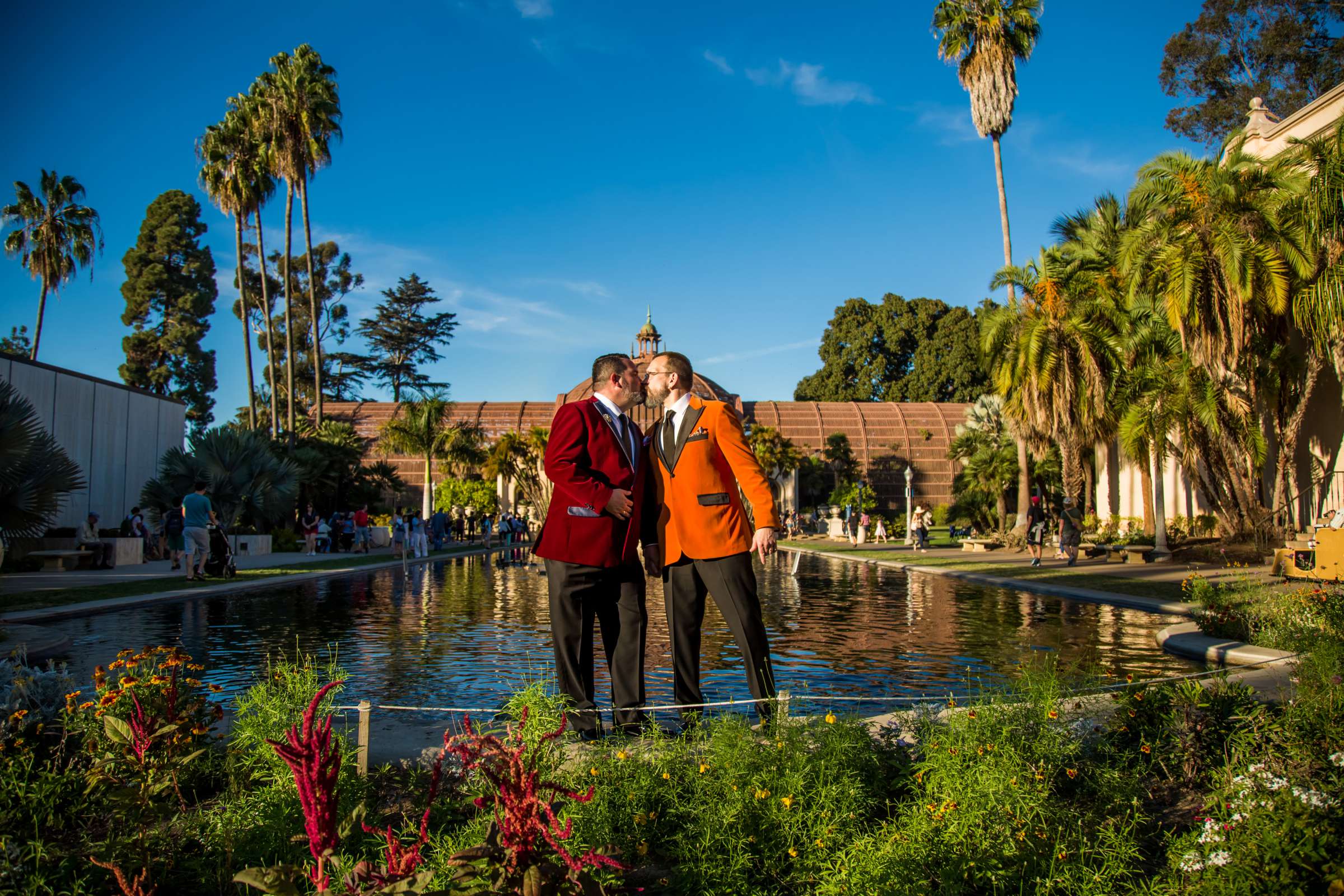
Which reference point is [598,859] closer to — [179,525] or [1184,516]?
[179,525]

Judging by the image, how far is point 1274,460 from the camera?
2227 cm

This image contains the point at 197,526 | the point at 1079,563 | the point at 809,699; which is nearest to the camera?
the point at 809,699

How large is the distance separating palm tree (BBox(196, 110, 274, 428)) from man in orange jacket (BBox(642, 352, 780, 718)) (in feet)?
103

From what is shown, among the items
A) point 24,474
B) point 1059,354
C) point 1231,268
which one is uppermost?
point 1231,268

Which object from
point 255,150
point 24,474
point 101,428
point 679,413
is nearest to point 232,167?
point 255,150

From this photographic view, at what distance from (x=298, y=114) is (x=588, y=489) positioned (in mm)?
33186

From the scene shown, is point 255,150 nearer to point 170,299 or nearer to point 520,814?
point 170,299

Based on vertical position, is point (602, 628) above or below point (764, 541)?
below

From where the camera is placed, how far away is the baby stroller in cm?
1709

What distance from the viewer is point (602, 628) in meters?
4.71

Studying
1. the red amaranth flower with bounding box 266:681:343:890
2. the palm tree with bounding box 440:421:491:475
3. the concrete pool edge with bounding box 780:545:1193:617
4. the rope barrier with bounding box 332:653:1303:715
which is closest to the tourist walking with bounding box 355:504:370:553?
the palm tree with bounding box 440:421:491:475

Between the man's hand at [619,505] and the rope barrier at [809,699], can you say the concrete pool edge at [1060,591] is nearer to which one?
the rope barrier at [809,699]

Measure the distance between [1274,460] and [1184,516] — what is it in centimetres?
434

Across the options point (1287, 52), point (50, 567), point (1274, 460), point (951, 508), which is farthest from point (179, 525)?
point (1287, 52)
